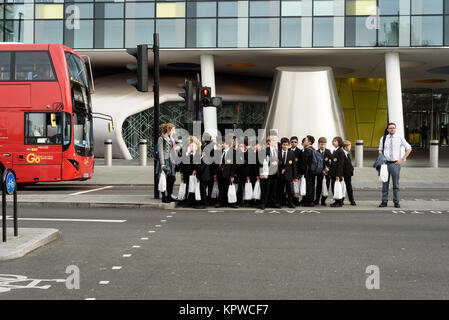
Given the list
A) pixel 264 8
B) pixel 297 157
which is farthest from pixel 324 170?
pixel 264 8

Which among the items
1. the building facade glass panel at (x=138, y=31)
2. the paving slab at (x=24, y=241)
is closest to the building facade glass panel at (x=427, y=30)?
the building facade glass panel at (x=138, y=31)

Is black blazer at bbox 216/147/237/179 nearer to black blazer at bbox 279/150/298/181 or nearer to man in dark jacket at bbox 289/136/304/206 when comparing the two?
black blazer at bbox 279/150/298/181

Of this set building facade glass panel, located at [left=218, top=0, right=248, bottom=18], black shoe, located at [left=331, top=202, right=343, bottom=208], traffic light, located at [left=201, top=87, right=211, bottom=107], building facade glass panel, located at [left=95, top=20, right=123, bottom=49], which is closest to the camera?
black shoe, located at [left=331, top=202, right=343, bottom=208]

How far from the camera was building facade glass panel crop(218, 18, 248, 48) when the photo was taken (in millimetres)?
29344

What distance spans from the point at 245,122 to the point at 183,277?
3140 cm

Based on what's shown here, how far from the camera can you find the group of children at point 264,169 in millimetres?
12344

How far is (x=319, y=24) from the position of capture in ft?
94.8

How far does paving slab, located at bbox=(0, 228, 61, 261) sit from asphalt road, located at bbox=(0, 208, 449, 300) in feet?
0.39

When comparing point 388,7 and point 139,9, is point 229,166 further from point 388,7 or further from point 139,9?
point 139,9

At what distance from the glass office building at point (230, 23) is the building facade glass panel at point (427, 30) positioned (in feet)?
0.15

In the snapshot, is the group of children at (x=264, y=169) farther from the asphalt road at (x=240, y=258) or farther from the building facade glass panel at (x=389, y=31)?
the building facade glass panel at (x=389, y=31)

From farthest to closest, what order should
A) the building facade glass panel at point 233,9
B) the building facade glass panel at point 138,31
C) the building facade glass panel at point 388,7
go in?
1. the building facade glass panel at point 138,31
2. the building facade glass panel at point 233,9
3. the building facade glass panel at point 388,7

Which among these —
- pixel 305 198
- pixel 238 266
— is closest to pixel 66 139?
pixel 305 198

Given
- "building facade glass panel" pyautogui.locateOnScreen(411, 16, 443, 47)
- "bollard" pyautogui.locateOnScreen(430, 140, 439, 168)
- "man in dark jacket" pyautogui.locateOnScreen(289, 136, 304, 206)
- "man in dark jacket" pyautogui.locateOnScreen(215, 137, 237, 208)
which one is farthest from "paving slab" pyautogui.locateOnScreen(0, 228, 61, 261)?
"building facade glass panel" pyautogui.locateOnScreen(411, 16, 443, 47)
